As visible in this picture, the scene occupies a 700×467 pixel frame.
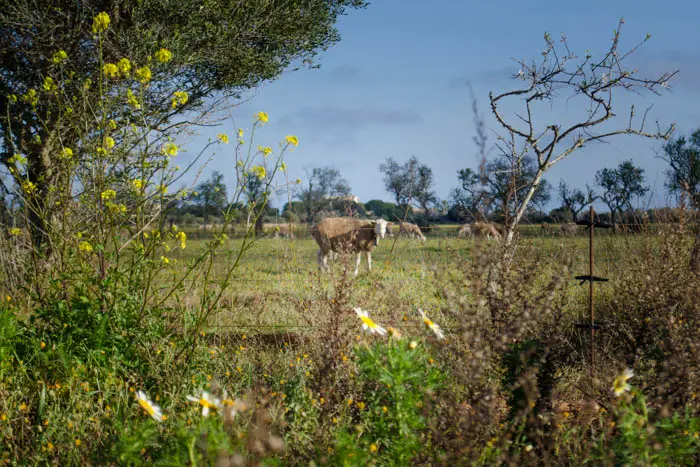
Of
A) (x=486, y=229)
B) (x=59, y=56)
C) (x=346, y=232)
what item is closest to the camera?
(x=59, y=56)

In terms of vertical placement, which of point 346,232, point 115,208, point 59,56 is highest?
point 59,56

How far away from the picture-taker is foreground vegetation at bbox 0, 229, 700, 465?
2568mm

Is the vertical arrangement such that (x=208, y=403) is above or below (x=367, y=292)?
above

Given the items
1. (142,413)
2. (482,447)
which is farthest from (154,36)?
(482,447)

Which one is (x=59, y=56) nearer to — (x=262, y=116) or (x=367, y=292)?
(x=262, y=116)

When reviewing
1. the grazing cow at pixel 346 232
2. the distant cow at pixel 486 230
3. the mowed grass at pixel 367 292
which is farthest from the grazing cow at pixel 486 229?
the grazing cow at pixel 346 232

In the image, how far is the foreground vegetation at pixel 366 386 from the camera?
101 inches

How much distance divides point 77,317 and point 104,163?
1.24 metres

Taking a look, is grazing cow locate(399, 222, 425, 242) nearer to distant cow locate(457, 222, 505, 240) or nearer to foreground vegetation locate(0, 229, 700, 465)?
distant cow locate(457, 222, 505, 240)

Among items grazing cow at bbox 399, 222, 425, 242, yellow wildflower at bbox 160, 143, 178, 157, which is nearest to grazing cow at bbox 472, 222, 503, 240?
grazing cow at bbox 399, 222, 425, 242

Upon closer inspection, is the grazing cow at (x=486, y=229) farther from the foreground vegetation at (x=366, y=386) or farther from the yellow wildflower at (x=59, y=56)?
the yellow wildflower at (x=59, y=56)

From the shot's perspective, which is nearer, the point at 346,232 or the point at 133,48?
the point at 133,48

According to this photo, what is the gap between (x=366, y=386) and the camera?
377 centimetres

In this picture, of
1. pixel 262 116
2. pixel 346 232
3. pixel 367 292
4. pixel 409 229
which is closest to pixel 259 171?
pixel 262 116
